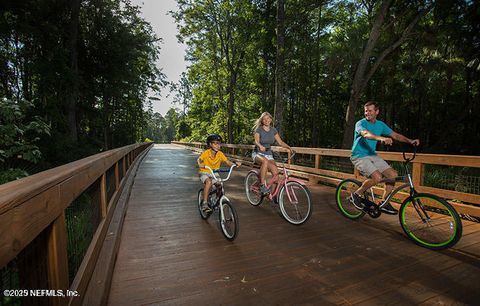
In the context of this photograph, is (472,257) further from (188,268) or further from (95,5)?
(95,5)

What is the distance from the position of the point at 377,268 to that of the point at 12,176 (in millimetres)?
7088

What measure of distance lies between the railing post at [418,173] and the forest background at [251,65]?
6.01m

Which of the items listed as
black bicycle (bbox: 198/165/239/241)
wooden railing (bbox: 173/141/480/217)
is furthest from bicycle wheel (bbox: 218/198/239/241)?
wooden railing (bbox: 173/141/480/217)

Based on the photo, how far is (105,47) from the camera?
16.7 metres

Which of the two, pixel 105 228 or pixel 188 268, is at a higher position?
pixel 105 228

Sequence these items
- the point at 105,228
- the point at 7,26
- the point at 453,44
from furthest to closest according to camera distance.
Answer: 1. the point at 453,44
2. the point at 7,26
3. the point at 105,228

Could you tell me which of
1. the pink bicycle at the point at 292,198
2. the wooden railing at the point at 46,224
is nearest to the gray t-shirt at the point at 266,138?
the pink bicycle at the point at 292,198

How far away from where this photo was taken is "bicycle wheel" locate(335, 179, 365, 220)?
464cm

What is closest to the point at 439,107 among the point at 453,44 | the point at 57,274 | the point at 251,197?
the point at 453,44

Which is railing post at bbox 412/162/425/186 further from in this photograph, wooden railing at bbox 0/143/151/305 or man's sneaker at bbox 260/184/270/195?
wooden railing at bbox 0/143/151/305

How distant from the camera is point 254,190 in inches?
222

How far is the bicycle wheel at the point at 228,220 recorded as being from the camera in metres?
3.64

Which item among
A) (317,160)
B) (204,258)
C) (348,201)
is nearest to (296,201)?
(348,201)

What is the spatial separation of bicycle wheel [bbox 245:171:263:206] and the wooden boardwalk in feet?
2.68
